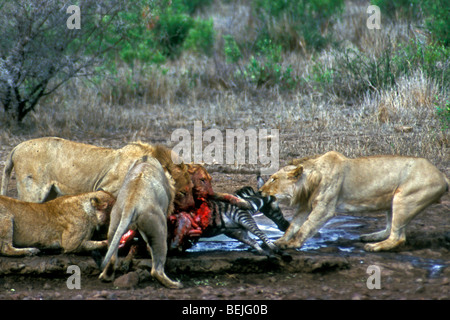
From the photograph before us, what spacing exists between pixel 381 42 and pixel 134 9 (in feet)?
16.9

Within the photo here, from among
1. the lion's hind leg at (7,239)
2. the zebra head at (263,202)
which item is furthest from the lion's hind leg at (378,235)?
the lion's hind leg at (7,239)

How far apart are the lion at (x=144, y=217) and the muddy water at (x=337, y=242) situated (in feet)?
3.34

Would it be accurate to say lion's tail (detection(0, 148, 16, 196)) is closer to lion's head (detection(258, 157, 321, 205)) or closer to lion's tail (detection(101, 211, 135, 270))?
lion's tail (detection(101, 211, 135, 270))

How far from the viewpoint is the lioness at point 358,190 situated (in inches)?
232

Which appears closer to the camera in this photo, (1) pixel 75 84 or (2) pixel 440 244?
(2) pixel 440 244

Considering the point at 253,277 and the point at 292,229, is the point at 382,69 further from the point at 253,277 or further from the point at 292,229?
the point at 253,277

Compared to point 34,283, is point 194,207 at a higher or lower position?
higher

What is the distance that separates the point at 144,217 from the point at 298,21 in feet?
41.9

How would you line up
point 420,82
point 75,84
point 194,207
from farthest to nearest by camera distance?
1. point 75,84
2. point 420,82
3. point 194,207

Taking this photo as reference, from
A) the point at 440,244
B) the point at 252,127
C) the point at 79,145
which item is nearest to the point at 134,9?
the point at 252,127

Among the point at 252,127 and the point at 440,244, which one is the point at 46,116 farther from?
the point at 440,244

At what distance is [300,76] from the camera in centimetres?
1392

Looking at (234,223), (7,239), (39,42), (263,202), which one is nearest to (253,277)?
(234,223)

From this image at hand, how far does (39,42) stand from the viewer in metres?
10.9
